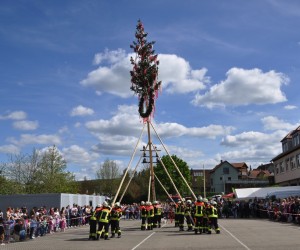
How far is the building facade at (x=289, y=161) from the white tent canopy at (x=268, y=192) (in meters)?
7.75

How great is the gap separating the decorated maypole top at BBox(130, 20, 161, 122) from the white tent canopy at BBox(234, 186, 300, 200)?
1749cm

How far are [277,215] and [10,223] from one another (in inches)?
782

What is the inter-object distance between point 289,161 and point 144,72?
1226 inches

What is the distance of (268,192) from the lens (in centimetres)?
4053

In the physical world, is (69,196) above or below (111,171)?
below

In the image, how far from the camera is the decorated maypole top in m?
26.5

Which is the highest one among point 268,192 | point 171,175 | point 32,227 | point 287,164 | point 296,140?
point 296,140

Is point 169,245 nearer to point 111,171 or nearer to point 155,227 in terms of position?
point 155,227

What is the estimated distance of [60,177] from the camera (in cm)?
4972

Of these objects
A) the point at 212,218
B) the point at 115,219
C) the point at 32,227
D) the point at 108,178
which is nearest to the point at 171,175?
the point at 108,178

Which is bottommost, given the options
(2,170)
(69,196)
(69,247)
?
(69,247)

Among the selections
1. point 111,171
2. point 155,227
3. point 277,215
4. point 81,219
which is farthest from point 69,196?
point 111,171

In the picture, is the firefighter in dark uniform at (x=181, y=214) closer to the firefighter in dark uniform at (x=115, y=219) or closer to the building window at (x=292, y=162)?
the firefighter in dark uniform at (x=115, y=219)

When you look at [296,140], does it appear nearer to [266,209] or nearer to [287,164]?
[287,164]
